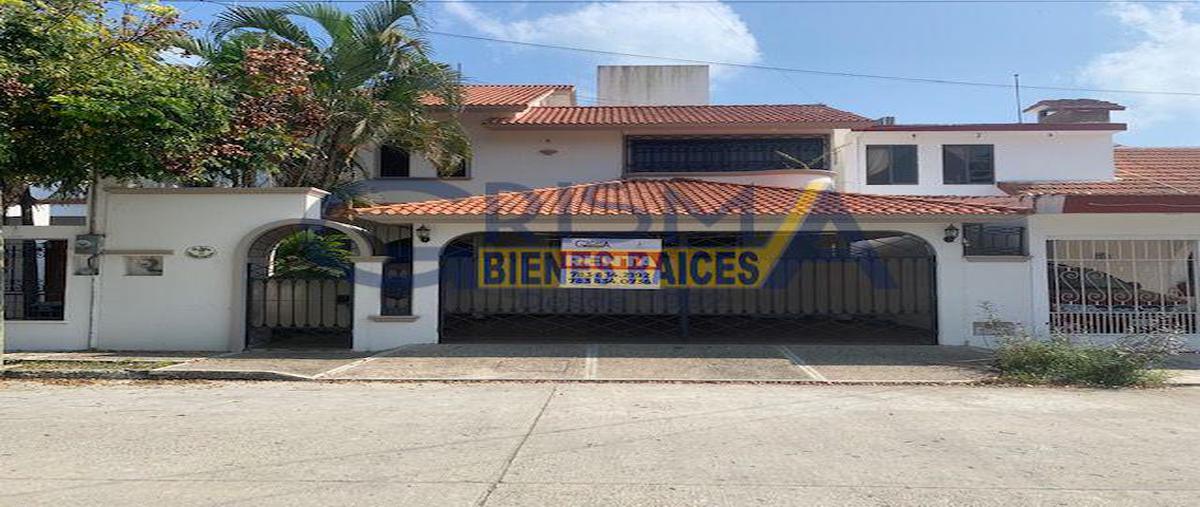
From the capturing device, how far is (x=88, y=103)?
1027cm

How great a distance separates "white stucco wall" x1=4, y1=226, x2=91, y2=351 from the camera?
503 inches

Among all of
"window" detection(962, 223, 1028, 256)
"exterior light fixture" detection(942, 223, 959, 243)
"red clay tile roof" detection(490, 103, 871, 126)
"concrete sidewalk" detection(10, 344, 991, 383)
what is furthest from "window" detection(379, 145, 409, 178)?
"window" detection(962, 223, 1028, 256)

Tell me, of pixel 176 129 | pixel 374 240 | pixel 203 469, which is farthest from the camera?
pixel 374 240

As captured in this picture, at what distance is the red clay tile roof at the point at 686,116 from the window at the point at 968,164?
314cm

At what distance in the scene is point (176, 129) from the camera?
1122cm

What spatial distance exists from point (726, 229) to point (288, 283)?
7.75 meters

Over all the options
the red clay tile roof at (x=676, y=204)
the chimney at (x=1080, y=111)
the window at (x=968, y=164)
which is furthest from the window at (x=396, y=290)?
the chimney at (x=1080, y=111)

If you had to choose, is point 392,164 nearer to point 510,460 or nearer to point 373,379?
point 373,379

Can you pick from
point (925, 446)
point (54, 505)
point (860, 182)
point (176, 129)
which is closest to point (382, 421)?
point (54, 505)

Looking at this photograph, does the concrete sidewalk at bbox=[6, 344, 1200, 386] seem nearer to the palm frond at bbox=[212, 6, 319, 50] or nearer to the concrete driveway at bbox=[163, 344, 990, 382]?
the concrete driveway at bbox=[163, 344, 990, 382]

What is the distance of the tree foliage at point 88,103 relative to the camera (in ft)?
34.4

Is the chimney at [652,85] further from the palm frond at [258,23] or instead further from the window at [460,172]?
the palm frond at [258,23]

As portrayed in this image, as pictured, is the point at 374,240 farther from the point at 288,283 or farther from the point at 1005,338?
the point at 1005,338

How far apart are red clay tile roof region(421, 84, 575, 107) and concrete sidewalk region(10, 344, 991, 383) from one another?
234 inches
